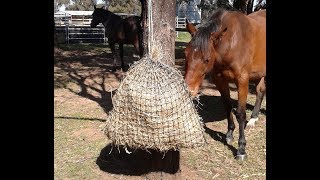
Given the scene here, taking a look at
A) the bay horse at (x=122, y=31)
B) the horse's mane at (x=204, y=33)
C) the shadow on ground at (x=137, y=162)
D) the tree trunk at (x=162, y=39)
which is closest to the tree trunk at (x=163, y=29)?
the tree trunk at (x=162, y=39)

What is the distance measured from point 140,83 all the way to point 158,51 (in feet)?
1.29

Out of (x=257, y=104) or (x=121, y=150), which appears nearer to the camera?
(x=121, y=150)

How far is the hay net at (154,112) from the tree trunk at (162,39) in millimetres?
250

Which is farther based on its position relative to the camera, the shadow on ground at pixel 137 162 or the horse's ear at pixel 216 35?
the horse's ear at pixel 216 35

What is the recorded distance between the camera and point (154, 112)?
2977 mm

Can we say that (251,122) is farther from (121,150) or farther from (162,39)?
(162,39)

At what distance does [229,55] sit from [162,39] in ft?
4.10

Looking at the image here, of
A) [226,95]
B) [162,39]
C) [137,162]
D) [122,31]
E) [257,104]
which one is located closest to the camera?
[162,39]

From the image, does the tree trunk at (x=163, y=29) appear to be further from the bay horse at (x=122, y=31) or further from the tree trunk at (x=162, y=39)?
the bay horse at (x=122, y=31)

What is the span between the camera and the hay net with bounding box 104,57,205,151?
2.99 meters

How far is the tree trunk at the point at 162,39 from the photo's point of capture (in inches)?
133

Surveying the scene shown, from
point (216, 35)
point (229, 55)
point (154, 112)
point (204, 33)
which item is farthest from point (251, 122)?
point (154, 112)
